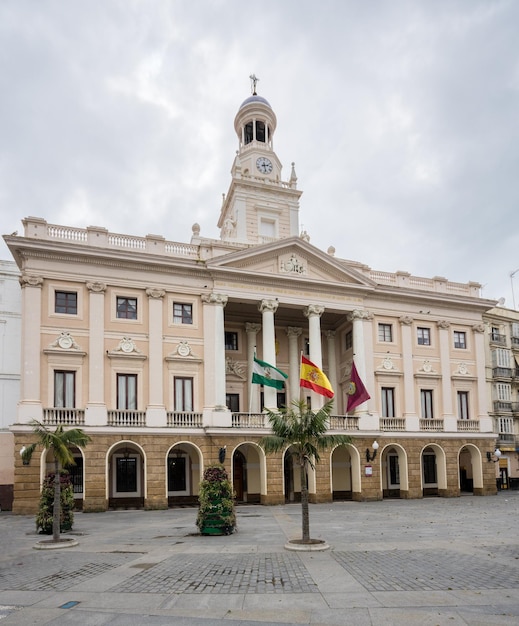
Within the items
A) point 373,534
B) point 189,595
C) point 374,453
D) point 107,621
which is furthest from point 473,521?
point 107,621

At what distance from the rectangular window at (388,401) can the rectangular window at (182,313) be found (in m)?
14.0

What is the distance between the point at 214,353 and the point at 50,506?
16001 millimetres

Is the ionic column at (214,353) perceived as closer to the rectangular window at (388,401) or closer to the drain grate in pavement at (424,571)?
the rectangular window at (388,401)

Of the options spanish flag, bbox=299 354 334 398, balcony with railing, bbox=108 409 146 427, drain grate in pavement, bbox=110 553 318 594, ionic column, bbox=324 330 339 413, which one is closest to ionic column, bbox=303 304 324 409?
spanish flag, bbox=299 354 334 398

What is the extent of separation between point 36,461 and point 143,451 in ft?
17.8

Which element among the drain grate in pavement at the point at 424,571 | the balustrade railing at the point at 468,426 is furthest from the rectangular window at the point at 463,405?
the drain grate in pavement at the point at 424,571

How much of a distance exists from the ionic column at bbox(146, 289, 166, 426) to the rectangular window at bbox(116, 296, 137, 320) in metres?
0.94

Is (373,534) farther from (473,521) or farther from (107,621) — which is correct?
(107,621)

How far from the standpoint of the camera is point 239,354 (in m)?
39.9

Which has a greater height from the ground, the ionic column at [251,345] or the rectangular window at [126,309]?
the rectangular window at [126,309]

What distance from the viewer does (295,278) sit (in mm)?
37312

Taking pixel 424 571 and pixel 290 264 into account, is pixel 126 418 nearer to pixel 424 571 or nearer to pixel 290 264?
pixel 290 264

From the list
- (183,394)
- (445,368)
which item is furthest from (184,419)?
(445,368)

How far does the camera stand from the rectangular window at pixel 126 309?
34.0 m
